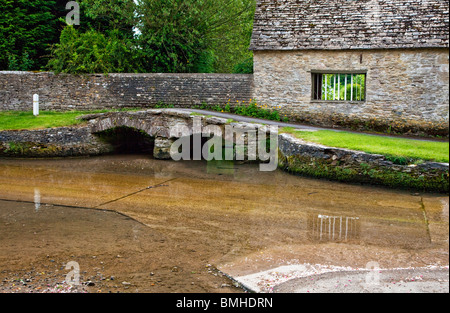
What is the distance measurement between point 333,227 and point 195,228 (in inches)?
99.4

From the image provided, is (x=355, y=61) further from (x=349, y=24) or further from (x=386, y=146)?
(x=386, y=146)

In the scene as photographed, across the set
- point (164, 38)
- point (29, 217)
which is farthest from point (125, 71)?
point (29, 217)

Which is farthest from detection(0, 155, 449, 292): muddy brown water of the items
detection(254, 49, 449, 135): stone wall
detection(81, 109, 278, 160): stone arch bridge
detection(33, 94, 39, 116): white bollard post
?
detection(254, 49, 449, 135): stone wall

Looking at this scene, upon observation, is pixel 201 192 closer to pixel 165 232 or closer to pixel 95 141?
pixel 165 232

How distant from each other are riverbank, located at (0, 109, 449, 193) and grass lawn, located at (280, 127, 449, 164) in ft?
0.44

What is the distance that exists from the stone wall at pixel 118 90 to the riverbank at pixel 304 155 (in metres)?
2.51

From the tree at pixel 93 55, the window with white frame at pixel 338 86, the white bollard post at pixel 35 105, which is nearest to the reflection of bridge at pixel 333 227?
the window with white frame at pixel 338 86

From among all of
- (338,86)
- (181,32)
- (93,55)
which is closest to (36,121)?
(93,55)

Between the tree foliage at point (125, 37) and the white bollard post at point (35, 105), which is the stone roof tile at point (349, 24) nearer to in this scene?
the tree foliage at point (125, 37)

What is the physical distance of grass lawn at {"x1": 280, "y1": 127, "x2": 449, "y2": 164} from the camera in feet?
34.7

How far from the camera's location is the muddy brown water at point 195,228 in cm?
642

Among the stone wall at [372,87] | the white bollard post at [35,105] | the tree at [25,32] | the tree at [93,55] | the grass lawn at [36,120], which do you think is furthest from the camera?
the tree at [25,32]

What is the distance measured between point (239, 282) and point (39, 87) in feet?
52.2

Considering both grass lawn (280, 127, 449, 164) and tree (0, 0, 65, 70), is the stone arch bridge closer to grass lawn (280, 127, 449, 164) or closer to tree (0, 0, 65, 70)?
grass lawn (280, 127, 449, 164)
